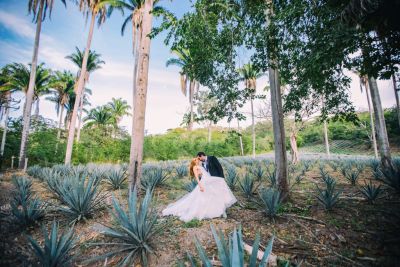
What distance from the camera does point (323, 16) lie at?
3.94 metres

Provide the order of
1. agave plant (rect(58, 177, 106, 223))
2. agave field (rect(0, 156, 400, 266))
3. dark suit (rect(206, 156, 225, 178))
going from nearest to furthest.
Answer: agave field (rect(0, 156, 400, 266)), agave plant (rect(58, 177, 106, 223)), dark suit (rect(206, 156, 225, 178))

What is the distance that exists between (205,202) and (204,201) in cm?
3

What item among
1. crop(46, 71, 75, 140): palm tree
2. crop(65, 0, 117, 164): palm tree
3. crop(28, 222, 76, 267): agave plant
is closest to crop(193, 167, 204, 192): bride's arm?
crop(28, 222, 76, 267): agave plant

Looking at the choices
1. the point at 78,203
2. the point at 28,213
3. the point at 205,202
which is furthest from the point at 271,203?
the point at 28,213

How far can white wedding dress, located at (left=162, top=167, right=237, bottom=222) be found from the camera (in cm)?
444

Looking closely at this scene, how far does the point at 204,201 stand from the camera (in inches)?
179

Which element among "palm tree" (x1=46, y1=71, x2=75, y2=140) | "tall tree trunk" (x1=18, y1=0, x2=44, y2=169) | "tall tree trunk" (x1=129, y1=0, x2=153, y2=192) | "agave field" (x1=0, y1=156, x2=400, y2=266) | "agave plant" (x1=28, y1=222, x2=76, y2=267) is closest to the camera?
"agave plant" (x1=28, y1=222, x2=76, y2=267)

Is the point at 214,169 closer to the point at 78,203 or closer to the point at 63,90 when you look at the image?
the point at 78,203

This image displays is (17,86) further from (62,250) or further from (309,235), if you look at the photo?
(309,235)

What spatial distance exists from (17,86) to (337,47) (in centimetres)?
A: 2949

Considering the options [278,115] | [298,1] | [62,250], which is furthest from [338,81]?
[62,250]

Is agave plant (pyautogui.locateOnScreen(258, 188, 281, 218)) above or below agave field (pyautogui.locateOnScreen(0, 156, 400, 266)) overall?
above

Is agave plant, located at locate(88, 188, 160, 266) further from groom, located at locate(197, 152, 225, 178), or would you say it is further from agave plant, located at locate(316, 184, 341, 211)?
agave plant, located at locate(316, 184, 341, 211)

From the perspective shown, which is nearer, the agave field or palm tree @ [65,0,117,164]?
the agave field
